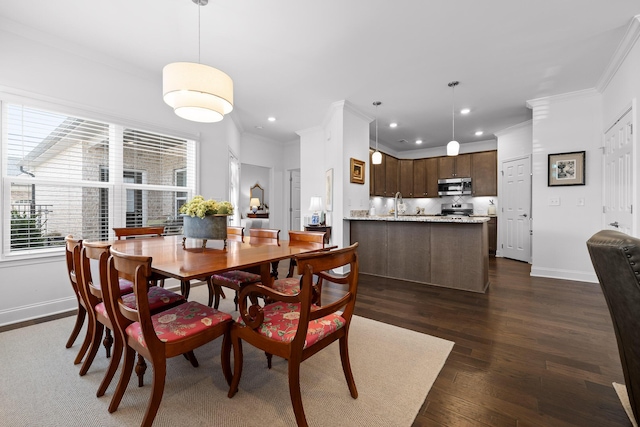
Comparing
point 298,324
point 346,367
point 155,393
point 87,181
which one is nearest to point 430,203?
point 346,367

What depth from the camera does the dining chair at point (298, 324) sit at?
124 cm

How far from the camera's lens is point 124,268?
1.29m

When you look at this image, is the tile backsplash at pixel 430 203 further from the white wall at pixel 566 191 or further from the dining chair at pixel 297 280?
the dining chair at pixel 297 280

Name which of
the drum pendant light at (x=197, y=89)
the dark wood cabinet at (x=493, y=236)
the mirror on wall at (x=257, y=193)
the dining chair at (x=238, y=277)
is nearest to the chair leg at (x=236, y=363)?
the dining chair at (x=238, y=277)

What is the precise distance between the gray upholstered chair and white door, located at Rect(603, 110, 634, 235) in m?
2.44

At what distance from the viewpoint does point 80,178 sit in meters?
3.00

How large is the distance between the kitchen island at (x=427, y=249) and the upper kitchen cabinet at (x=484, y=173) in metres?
3.13

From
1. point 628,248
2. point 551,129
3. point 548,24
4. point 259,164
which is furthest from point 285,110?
point 628,248

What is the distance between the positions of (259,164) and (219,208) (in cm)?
466

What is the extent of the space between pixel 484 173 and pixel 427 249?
3630 mm

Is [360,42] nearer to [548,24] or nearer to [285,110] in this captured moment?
[548,24]

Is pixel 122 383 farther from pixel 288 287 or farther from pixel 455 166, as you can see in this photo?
pixel 455 166

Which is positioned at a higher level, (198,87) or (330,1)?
(330,1)

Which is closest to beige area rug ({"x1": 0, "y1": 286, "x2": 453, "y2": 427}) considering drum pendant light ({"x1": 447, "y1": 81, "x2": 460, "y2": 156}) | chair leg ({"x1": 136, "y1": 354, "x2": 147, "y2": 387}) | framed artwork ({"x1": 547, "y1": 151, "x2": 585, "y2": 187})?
chair leg ({"x1": 136, "y1": 354, "x2": 147, "y2": 387})
